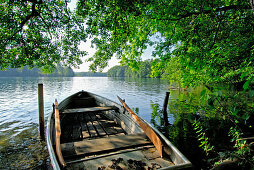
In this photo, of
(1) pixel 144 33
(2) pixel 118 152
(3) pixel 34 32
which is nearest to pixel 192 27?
(1) pixel 144 33

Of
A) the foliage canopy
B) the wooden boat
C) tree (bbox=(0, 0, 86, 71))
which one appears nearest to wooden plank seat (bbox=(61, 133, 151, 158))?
the wooden boat

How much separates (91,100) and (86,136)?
584cm

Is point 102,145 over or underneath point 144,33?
underneath

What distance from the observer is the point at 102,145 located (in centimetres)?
379

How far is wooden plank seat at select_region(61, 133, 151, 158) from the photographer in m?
3.54

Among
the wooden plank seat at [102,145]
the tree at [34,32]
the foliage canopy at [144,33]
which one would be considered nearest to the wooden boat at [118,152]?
the wooden plank seat at [102,145]

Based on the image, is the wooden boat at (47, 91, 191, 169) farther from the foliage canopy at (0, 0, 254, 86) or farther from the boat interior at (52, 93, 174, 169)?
the foliage canopy at (0, 0, 254, 86)

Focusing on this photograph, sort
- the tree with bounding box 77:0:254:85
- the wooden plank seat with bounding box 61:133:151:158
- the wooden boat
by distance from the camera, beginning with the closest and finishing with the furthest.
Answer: the wooden boat → the wooden plank seat with bounding box 61:133:151:158 → the tree with bounding box 77:0:254:85

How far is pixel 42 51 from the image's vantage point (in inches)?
330

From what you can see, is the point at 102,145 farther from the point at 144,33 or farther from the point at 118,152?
the point at 144,33

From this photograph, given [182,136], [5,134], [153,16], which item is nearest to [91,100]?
[5,134]

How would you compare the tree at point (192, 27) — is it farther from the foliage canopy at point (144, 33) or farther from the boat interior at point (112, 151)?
the boat interior at point (112, 151)

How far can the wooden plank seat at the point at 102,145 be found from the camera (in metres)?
3.54

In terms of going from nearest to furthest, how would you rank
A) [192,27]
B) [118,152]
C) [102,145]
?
[118,152], [102,145], [192,27]
